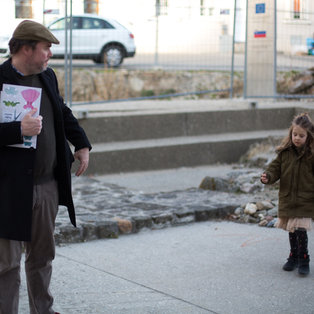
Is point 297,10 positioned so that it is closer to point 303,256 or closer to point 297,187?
point 297,187

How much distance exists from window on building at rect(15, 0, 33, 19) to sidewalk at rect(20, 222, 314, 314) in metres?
3.85

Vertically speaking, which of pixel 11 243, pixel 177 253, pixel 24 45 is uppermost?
pixel 24 45

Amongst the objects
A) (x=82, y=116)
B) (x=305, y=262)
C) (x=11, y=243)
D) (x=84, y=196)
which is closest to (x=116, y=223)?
(x=84, y=196)

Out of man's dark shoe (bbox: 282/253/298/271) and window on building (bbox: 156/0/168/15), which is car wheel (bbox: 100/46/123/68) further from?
man's dark shoe (bbox: 282/253/298/271)

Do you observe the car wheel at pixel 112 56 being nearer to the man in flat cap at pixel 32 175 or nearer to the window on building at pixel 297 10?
the window on building at pixel 297 10

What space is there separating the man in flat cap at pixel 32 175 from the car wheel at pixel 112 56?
30.6 ft

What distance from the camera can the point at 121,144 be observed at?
9.15m

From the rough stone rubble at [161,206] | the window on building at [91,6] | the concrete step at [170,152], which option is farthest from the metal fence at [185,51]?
the rough stone rubble at [161,206]

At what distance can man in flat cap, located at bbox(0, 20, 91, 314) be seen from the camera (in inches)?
136

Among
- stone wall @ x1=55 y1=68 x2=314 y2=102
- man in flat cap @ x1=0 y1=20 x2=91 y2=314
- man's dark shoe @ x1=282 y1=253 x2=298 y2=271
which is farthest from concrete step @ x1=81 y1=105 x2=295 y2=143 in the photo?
man in flat cap @ x1=0 y1=20 x2=91 y2=314

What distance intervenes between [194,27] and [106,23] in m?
1.71

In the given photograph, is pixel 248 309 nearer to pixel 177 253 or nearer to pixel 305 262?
pixel 305 262

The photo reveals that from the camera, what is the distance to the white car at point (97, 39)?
966cm

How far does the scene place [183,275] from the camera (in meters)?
4.94
